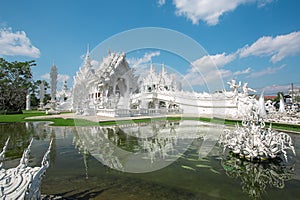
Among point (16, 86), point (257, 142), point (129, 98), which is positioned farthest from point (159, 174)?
point (16, 86)

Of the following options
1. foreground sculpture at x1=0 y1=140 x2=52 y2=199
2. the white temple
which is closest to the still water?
foreground sculpture at x1=0 y1=140 x2=52 y2=199

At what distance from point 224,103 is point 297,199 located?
2271 cm

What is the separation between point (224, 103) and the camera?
25.2 metres

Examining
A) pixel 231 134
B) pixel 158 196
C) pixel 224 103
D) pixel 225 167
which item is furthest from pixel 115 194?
pixel 224 103

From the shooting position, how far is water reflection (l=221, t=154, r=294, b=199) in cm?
421

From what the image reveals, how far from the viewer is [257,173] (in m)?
5.02

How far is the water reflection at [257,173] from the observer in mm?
4215

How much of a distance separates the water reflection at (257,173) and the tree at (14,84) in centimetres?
3967

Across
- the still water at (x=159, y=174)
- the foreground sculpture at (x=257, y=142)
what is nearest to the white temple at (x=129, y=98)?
the still water at (x=159, y=174)

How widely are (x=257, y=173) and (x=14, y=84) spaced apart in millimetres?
56072

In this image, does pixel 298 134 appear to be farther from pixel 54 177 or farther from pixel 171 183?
pixel 54 177

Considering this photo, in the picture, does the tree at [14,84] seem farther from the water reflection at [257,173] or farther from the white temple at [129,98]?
the water reflection at [257,173]

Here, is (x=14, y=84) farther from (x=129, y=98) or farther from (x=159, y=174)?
(x=159, y=174)

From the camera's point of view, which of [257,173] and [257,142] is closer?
[257,173]
